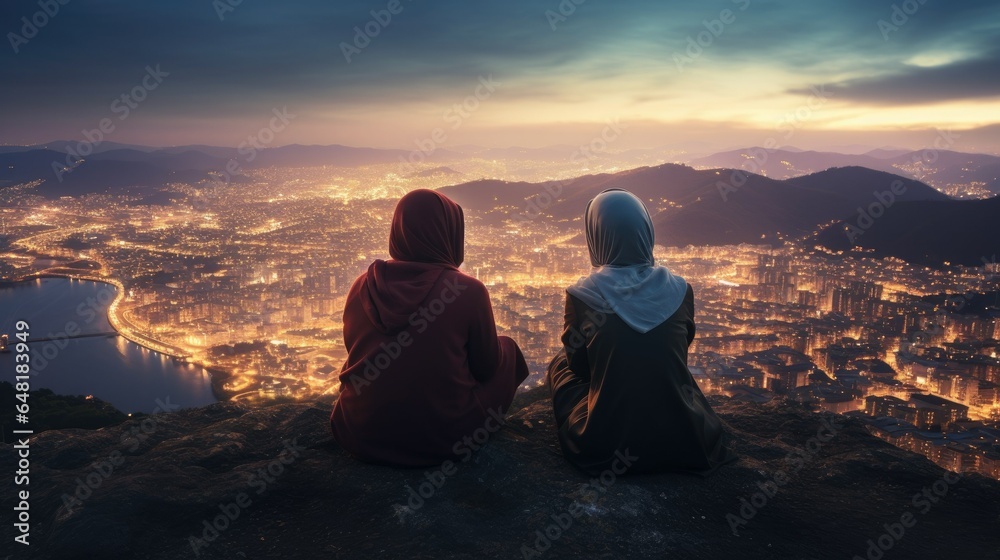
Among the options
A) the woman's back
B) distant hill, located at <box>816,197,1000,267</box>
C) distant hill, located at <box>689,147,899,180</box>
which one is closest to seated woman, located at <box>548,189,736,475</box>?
the woman's back

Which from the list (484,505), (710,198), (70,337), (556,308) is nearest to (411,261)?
(484,505)

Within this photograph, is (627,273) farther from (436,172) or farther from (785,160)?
(785,160)

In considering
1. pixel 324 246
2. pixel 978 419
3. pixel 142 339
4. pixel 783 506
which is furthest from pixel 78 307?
pixel 978 419

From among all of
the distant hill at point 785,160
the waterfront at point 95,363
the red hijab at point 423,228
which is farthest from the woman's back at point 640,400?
the distant hill at point 785,160

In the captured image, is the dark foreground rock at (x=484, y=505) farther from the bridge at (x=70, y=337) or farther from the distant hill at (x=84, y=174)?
the distant hill at (x=84, y=174)

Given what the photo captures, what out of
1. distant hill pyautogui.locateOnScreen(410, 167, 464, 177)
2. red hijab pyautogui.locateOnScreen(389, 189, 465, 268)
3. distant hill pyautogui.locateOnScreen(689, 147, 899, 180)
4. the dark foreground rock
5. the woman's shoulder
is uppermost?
distant hill pyautogui.locateOnScreen(689, 147, 899, 180)

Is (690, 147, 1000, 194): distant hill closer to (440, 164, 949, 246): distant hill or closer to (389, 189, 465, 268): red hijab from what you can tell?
(440, 164, 949, 246): distant hill
